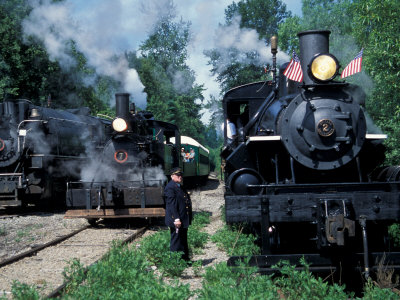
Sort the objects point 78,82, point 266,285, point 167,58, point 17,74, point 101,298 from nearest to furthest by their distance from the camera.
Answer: point 101,298, point 266,285, point 17,74, point 78,82, point 167,58

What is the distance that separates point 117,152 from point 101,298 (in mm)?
6699

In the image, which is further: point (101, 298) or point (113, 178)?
point (113, 178)

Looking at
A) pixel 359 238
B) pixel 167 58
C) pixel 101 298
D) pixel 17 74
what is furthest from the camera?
pixel 167 58

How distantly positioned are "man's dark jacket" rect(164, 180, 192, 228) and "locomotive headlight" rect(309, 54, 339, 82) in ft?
8.31

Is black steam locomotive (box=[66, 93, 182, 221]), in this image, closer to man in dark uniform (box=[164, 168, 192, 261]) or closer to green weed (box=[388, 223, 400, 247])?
man in dark uniform (box=[164, 168, 192, 261])

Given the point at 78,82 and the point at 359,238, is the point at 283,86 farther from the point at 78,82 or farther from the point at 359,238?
the point at 78,82

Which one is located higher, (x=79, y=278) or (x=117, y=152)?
(x=117, y=152)

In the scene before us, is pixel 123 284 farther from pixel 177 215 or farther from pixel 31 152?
pixel 31 152

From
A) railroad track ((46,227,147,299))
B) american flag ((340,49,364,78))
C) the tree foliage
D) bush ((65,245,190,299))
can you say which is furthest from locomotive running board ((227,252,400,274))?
the tree foliage

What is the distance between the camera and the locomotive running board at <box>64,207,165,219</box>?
1006 cm

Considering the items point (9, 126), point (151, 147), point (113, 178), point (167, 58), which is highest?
point (167, 58)

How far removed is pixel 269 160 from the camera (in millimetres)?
6031

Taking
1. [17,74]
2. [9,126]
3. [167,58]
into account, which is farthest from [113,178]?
[167,58]

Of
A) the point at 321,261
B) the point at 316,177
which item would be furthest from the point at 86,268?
the point at 316,177
